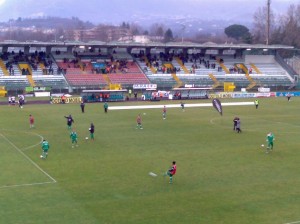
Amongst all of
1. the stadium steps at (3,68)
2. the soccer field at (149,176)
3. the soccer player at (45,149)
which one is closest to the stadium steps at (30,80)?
the stadium steps at (3,68)

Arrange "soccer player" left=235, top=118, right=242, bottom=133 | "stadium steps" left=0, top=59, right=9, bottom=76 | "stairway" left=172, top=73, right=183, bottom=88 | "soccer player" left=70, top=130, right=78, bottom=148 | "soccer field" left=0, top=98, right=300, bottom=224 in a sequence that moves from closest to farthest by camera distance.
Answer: "soccer field" left=0, top=98, right=300, bottom=224 < "soccer player" left=70, top=130, right=78, bottom=148 < "soccer player" left=235, top=118, right=242, bottom=133 < "stadium steps" left=0, top=59, right=9, bottom=76 < "stairway" left=172, top=73, right=183, bottom=88

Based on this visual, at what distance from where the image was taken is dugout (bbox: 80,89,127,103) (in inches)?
2805

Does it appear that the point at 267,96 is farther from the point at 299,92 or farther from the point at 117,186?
the point at 117,186

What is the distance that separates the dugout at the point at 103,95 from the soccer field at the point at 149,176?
2194 cm

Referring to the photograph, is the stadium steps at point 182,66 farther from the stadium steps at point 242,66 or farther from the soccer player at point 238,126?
the soccer player at point 238,126

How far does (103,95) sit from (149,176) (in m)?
46.8

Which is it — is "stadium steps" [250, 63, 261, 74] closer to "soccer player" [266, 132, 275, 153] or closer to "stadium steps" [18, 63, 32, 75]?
"stadium steps" [18, 63, 32, 75]

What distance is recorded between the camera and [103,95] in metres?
72.7

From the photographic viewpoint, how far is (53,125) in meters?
46.5

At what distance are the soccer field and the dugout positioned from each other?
72.0 feet

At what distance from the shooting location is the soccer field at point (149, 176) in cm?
2069

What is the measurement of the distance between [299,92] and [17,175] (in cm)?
6971

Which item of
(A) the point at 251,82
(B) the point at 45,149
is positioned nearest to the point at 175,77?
(A) the point at 251,82

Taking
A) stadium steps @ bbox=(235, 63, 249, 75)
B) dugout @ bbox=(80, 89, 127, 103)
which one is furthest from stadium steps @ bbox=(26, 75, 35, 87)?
stadium steps @ bbox=(235, 63, 249, 75)
